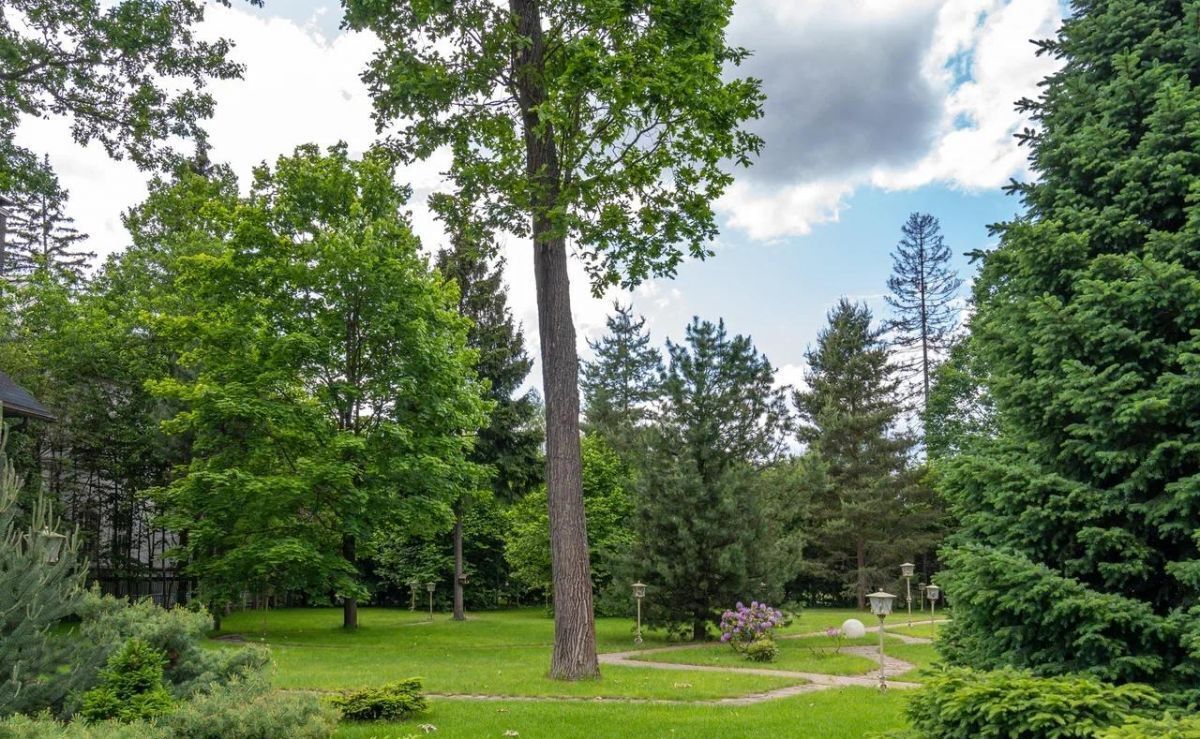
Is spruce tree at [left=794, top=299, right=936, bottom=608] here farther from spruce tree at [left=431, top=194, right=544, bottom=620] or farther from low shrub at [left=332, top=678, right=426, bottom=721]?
low shrub at [left=332, top=678, right=426, bottom=721]

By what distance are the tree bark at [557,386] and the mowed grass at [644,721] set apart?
6.58 feet

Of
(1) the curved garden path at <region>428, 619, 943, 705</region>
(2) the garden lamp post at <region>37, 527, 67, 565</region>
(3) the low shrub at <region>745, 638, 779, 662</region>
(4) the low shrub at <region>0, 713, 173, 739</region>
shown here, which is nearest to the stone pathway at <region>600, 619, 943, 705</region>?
(1) the curved garden path at <region>428, 619, 943, 705</region>

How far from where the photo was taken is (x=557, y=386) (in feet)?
39.0

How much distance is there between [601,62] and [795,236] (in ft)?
27.1

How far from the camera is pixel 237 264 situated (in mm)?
20625

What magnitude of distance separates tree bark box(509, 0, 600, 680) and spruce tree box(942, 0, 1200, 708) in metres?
6.51

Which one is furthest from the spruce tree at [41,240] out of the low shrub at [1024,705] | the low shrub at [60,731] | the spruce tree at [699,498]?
the low shrub at [1024,705]

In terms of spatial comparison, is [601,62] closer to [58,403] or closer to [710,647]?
[710,647]

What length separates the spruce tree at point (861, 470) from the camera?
34.9 m

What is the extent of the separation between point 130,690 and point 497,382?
2171 cm

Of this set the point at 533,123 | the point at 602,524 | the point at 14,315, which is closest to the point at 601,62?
the point at 533,123

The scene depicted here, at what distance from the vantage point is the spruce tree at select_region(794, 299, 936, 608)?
114ft

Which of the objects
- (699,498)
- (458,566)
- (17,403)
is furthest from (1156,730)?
(458,566)

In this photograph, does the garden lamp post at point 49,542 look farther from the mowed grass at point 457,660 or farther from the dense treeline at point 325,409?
the dense treeline at point 325,409
